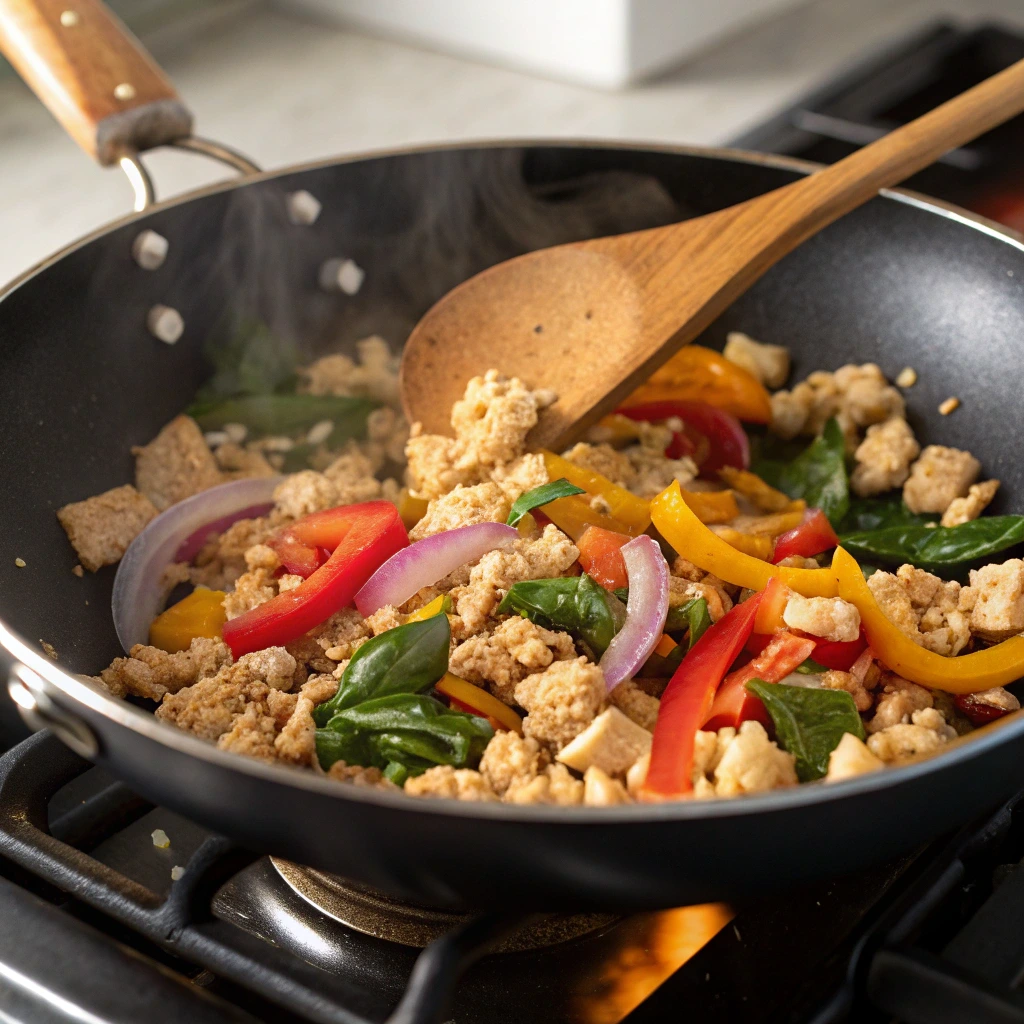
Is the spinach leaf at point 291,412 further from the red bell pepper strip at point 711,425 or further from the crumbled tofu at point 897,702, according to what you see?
the crumbled tofu at point 897,702

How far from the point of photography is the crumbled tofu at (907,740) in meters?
0.90

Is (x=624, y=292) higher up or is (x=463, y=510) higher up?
(x=624, y=292)

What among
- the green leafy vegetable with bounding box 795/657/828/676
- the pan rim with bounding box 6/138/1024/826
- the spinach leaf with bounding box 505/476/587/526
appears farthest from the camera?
the spinach leaf with bounding box 505/476/587/526

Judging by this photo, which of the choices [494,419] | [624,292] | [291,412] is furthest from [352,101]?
[494,419]

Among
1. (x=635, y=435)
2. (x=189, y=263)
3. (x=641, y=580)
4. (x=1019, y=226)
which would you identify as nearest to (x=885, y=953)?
(x=641, y=580)

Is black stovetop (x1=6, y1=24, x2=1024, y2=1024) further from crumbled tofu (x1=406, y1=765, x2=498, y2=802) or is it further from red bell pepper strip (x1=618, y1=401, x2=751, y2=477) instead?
red bell pepper strip (x1=618, y1=401, x2=751, y2=477)

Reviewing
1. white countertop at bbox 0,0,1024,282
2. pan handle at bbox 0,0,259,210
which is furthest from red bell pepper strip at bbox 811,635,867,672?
white countertop at bbox 0,0,1024,282

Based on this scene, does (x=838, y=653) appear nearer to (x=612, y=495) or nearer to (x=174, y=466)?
(x=612, y=495)

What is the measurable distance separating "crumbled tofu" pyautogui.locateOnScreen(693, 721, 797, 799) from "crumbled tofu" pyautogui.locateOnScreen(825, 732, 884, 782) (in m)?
0.04

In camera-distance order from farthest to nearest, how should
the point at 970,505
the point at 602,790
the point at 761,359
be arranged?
the point at 761,359 → the point at 970,505 → the point at 602,790

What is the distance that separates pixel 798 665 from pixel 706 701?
11 cm

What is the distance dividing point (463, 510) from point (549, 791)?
1.19ft

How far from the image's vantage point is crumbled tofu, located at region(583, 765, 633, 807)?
0.81 metres

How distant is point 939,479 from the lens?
4.16ft
